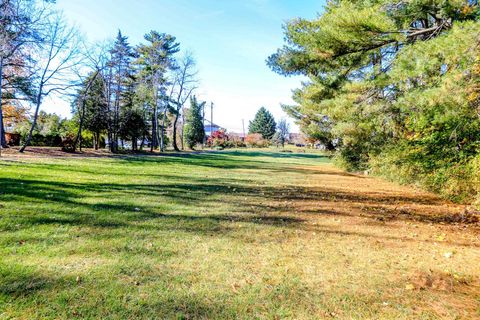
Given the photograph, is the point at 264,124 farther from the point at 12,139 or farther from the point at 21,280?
the point at 21,280

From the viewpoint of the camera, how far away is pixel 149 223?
520cm

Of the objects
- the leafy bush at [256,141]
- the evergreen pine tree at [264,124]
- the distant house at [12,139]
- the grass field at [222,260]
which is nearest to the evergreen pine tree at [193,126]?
the distant house at [12,139]

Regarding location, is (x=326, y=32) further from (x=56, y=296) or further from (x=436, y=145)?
(x=56, y=296)

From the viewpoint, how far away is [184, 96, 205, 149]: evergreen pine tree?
145 ft

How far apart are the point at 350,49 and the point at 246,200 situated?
578 centimetres

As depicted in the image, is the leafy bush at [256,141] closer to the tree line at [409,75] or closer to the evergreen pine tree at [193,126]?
the evergreen pine tree at [193,126]

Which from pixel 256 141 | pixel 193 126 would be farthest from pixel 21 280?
pixel 256 141

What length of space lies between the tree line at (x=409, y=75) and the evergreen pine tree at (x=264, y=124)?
63.9 m

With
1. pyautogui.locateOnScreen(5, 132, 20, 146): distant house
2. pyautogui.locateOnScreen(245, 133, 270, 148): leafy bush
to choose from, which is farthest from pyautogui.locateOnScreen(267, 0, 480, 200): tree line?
pyautogui.locateOnScreen(245, 133, 270, 148): leafy bush

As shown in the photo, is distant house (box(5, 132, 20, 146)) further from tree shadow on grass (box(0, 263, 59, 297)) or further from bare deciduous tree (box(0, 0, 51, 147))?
tree shadow on grass (box(0, 263, 59, 297))

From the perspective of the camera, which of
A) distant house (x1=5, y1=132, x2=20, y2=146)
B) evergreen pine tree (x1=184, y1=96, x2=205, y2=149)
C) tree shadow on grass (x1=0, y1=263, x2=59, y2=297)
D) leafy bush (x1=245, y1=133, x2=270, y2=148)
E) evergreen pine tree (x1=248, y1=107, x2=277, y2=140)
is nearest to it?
tree shadow on grass (x1=0, y1=263, x2=59, y2=297)

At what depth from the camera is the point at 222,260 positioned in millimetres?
3797

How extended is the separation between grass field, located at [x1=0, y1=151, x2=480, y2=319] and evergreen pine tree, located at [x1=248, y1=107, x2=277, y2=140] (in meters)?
70.2

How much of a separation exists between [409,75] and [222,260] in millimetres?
6285
